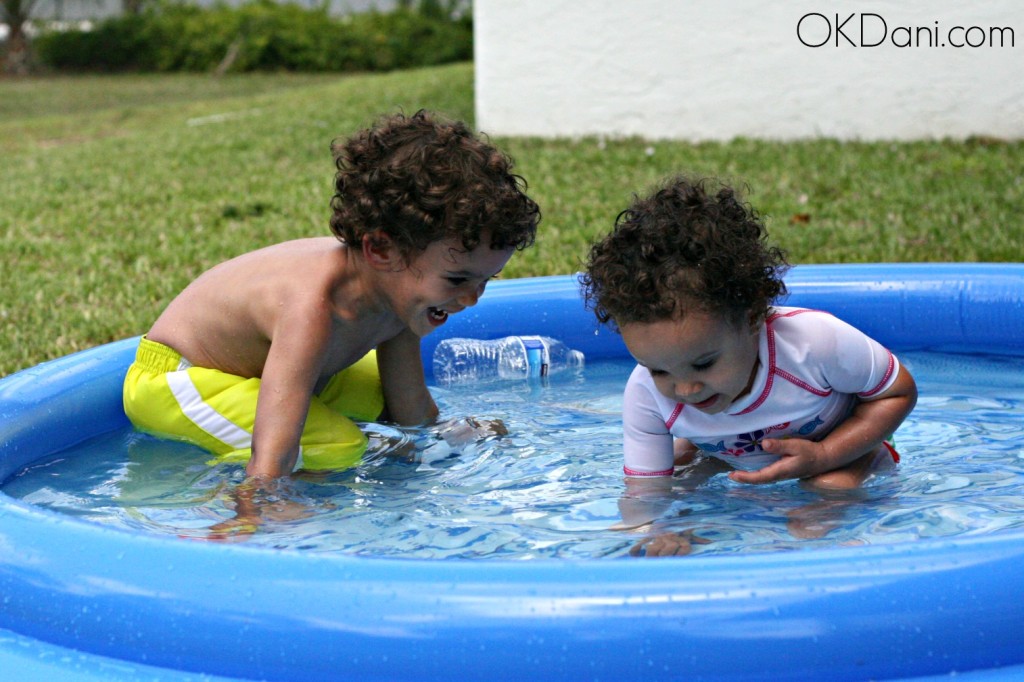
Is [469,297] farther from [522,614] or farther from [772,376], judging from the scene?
[522,614]

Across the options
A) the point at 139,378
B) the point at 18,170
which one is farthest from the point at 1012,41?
the point at 18,170

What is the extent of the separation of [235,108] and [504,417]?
10387 mm

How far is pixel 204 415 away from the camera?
336 centimetres

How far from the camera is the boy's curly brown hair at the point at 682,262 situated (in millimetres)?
2477

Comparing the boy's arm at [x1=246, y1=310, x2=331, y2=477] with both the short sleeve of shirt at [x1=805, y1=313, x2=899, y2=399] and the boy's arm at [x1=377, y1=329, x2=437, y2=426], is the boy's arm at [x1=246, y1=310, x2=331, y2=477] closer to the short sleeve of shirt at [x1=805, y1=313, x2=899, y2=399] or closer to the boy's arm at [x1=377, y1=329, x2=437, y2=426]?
the boy's arm at [x1=377, y1=329, x2=437, y2=426]

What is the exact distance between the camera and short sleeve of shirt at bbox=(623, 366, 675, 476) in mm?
2781

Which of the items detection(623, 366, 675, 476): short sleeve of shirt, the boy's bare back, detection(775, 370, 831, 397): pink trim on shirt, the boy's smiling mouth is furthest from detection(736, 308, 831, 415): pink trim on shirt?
the boy's bare back

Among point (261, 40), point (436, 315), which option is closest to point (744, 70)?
Result: point (436, 315)

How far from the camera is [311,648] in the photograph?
1.95 m

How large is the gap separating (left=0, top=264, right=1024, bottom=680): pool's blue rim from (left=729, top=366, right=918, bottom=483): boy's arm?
0.77 meters

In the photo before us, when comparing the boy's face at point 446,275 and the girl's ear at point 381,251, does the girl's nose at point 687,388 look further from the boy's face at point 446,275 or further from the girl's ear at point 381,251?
the girl's ear at point 381,251

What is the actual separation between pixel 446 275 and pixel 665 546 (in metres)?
0.90

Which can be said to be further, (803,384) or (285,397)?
A: (285,397)

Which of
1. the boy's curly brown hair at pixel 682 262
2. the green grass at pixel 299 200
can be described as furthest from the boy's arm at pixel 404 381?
the green grass at pixel 299 200
